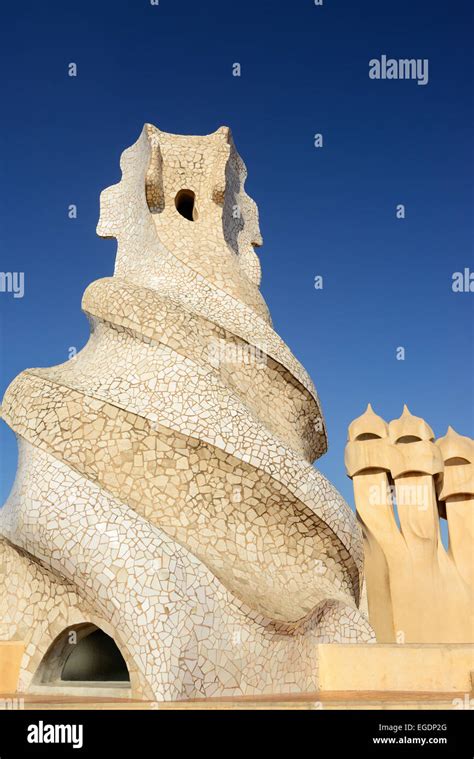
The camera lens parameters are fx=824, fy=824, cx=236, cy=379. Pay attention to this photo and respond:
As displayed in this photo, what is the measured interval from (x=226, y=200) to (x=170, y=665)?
7.35 metres

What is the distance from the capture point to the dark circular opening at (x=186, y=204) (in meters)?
11.8

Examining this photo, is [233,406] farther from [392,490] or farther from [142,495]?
[392,490]

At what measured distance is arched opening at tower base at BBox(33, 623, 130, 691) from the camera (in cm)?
797

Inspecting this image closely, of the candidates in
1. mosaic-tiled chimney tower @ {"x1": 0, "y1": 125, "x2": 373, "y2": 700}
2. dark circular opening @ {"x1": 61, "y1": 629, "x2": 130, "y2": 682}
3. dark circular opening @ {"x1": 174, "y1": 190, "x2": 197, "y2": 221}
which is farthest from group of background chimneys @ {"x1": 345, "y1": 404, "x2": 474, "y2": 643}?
dark circular opening @ {"x1": 61, "y1": 629, "x2": 130, "y2": 682}

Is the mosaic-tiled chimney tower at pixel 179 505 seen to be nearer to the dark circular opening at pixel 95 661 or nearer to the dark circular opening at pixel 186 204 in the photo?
the dark circular opening at pixel 95 661

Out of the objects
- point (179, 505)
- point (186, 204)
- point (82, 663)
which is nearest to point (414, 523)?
point (179, 505)

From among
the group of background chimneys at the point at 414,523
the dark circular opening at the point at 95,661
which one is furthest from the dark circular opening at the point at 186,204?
the dark circular opening at the point at 95,661

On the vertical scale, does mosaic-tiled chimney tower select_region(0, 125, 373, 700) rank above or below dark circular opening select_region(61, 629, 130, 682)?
above

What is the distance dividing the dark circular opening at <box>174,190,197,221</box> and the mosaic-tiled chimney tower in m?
1.40

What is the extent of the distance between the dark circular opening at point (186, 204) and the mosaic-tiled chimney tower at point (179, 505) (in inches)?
54.9

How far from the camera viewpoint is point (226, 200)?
12.2 meters

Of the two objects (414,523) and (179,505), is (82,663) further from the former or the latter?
(414,523)

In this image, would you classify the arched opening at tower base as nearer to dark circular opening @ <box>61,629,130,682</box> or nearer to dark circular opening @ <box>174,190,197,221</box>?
dark circular opening @ <box>61,629,130,682</box>
